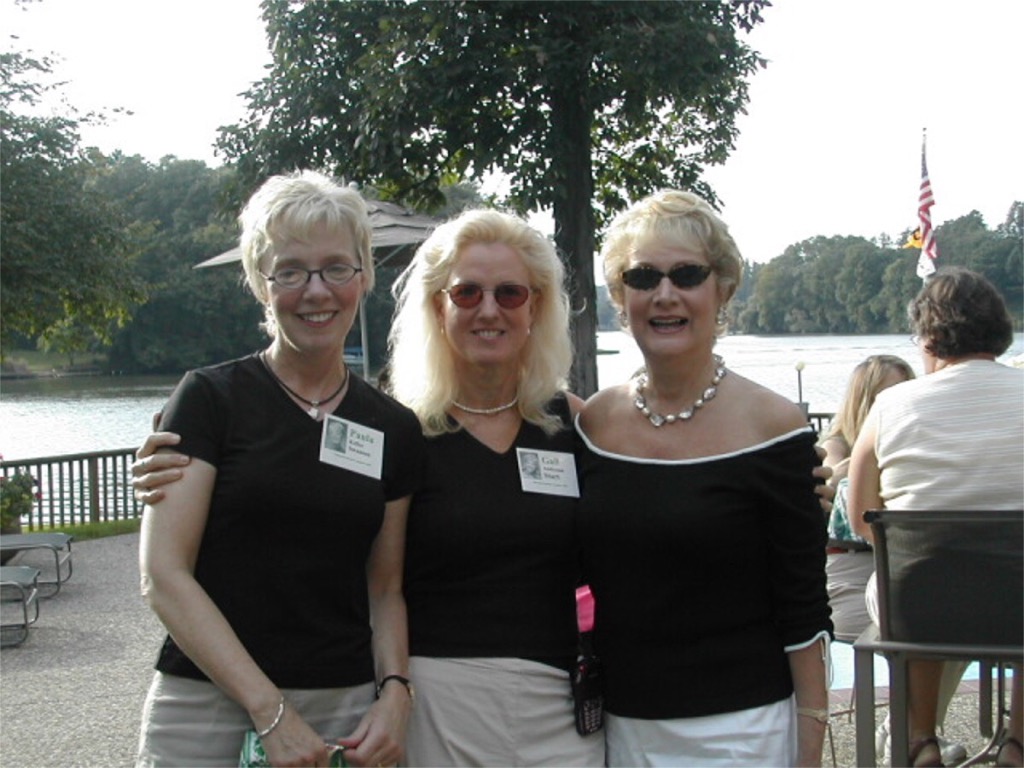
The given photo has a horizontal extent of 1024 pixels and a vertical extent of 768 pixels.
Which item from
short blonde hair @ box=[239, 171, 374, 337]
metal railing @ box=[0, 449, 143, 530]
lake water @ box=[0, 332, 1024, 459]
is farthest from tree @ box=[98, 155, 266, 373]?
short blonde hair @ box=[239, 171, 374, 337]

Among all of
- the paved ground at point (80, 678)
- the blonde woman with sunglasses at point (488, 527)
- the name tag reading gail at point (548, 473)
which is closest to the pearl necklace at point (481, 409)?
the blonde woman with sunglasses at point (488, 527)

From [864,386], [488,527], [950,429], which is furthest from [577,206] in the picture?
[488,527]

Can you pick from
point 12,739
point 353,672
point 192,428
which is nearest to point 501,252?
point 192,428

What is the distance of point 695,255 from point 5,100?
48.7 feet

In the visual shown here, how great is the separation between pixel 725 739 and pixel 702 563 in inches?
13.8

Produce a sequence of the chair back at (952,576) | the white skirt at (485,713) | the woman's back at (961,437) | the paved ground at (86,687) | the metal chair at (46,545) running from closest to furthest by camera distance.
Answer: the white skirt at (485,713) < the chair back at (952,576) < the woman's back at (961,437) < the paved ground at (86,687) < the metal chair at (46,545)

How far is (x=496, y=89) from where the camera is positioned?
1006 centimetres

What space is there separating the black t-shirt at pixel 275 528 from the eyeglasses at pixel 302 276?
0.16 metres

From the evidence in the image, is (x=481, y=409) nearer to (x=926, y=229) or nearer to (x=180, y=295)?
(x=926, y=229)

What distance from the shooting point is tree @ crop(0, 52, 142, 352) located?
14.1m

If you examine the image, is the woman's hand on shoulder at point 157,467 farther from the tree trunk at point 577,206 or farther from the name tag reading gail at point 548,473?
the tree trunk at point 577,206

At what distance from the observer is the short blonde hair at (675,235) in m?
2.30

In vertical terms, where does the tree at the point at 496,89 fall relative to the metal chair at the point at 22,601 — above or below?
above

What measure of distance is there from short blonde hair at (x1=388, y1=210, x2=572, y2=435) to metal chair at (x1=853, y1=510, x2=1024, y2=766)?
2.87ft
